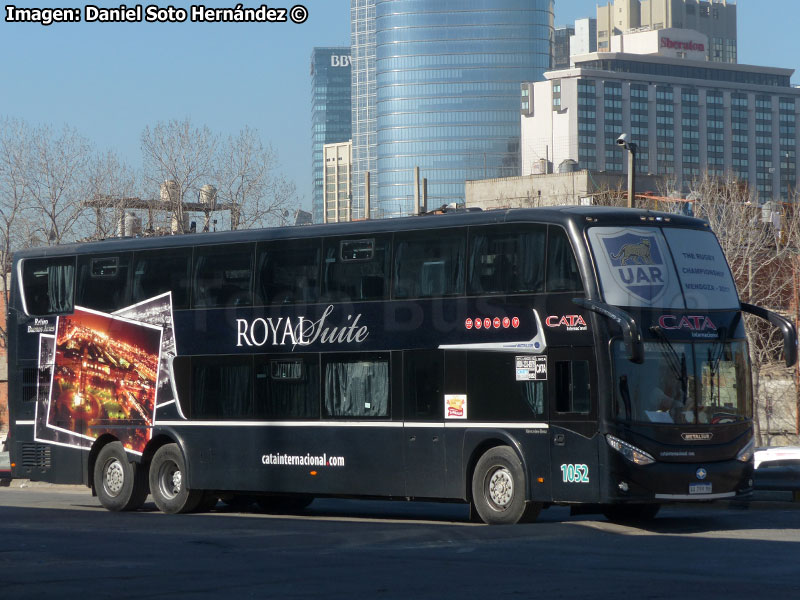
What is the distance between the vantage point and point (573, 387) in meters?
17.6

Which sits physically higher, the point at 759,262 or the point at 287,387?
the point at 759,262

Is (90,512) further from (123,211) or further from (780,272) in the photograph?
(780,272)

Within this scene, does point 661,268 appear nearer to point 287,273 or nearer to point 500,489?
point 500,489

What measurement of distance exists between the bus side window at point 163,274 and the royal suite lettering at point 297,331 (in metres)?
1.26

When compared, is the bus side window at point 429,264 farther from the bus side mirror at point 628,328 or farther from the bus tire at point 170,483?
the bus tire at point 170,483

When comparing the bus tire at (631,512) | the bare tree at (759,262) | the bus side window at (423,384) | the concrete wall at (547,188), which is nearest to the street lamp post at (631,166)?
the bare tree at (759,262)

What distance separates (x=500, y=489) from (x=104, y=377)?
7.82m

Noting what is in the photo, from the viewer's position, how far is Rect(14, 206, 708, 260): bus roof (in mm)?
17797

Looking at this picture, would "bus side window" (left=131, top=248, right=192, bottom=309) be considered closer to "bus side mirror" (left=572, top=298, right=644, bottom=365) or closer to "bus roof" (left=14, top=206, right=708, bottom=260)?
"bus roof" (left=14, top=206, right=708, bottom=260)

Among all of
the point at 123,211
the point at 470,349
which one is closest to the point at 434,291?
the point at 470,349

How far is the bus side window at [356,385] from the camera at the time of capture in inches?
768

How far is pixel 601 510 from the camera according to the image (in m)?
19.0

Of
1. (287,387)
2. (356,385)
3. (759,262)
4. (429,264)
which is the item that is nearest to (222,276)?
(287,387)

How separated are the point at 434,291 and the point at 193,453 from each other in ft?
17.2
